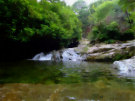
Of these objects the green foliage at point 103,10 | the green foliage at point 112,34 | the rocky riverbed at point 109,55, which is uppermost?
the green foliage at point 103,10

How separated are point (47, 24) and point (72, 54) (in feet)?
12.2

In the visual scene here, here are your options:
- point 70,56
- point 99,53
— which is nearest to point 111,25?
point 99,53

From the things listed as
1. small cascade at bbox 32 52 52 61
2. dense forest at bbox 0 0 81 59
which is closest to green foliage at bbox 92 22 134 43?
dense forest at bbox 0 0 81 59

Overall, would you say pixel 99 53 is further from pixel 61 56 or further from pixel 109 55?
pixel 61 56

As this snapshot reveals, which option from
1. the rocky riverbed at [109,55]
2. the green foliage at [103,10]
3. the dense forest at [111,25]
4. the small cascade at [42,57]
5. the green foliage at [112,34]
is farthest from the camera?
the green foliage at [103,10]

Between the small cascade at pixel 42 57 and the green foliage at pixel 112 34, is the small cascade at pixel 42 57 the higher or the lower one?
the lower one

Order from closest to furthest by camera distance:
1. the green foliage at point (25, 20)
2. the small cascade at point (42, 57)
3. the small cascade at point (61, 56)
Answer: the green foliage at point (25, 20)
the small cascade at point (61, 56)
the small cascade at point (42, 57)

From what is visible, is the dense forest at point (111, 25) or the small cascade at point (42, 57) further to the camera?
the dense forest at point (111, 25)

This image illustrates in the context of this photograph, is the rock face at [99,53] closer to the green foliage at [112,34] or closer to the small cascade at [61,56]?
the small cascade at [61,56]

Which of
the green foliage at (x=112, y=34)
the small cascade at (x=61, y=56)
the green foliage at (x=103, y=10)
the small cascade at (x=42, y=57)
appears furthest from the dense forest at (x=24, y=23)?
the green foliage at (x=103, y=10)

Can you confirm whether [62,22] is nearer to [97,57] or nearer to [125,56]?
[97,57]


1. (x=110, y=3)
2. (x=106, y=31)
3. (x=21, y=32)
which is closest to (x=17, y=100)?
(x=21, y=32)

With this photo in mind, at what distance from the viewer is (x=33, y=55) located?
37.5ft

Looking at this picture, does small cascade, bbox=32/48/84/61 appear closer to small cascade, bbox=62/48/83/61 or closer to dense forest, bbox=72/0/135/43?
small cascade, bbox=62/48/83/61
